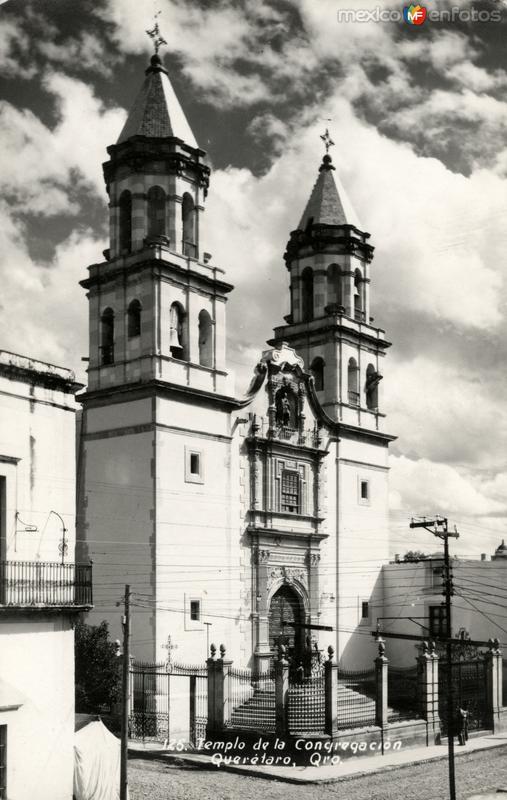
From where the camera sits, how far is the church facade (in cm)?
2759

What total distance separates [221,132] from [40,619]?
35.0 ft

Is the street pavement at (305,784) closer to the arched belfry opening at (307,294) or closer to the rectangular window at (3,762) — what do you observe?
the rectangular window at (3,762)

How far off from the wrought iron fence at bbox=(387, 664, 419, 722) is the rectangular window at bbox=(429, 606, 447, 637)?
1.47 meters

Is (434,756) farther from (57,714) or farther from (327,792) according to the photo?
(57,714)

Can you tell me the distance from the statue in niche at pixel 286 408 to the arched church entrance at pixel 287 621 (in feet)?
16.9

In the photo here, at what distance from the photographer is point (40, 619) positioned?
54.4ft

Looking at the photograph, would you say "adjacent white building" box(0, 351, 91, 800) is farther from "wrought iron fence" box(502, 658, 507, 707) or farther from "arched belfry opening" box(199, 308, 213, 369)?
"wrought iron fence" box(502, 658, 507, 707)

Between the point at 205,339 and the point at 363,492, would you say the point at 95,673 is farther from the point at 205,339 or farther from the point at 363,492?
the point at 363,492

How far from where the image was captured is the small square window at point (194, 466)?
28.4 meters

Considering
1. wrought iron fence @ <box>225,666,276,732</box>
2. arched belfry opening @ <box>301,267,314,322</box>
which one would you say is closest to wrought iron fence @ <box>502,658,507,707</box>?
wrought iron fence @ <box>225,666,276,732</box>

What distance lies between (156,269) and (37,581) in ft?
44.6

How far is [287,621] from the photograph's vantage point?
3175 centimetres

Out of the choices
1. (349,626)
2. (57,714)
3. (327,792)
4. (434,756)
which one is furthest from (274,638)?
(57,714)

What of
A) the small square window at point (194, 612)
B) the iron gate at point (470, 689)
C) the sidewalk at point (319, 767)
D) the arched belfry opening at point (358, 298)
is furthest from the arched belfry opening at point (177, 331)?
the iron gate at point (470, 689)
